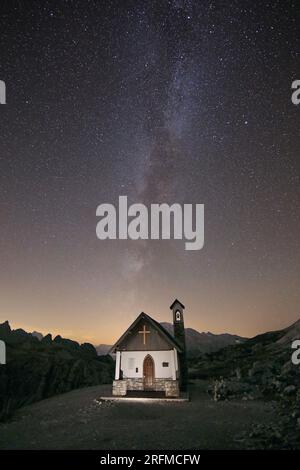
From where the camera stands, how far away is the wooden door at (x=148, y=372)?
2381 cm

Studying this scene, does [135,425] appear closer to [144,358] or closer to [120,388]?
[120,388]

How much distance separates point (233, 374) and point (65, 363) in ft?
68.4

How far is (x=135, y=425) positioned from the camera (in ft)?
50.1

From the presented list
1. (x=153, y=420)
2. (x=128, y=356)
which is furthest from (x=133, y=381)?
(x=153, y=420)

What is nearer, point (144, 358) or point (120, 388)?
point (120, 388)

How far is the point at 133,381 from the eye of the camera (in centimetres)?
2398

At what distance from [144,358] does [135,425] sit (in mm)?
8867

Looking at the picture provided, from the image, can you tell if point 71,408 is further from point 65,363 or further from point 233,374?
point 233,374

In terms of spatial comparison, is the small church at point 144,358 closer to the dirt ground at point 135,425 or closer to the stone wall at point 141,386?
the stone wall at point 141,386

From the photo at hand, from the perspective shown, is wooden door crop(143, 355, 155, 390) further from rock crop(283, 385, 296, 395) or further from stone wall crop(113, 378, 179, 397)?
rock crop(283, 385, 296, 395)

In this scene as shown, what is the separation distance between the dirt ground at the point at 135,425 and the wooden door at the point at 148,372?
3427mm

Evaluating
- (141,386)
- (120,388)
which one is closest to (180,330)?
(141,386)

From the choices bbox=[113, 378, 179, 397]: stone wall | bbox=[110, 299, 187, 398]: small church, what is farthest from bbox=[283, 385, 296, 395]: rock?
bbox=[113, 378, 179, 397]: stone wall

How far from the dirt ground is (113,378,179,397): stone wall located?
1.58 m
